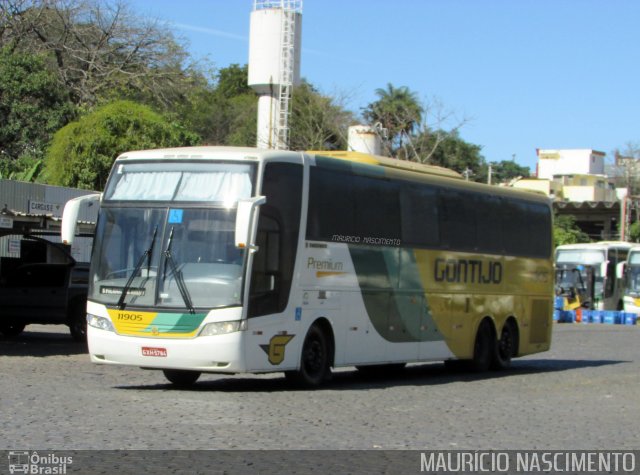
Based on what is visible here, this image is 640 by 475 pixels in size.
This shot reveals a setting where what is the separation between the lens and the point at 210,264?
47.0ft

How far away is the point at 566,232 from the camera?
251 feet

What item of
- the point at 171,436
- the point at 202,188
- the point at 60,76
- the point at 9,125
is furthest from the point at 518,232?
the point at 60,76

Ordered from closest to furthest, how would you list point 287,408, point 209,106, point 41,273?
point 287,408 → point 41,273 → point 209,106

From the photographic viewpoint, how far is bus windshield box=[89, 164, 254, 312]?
14297 millimetres

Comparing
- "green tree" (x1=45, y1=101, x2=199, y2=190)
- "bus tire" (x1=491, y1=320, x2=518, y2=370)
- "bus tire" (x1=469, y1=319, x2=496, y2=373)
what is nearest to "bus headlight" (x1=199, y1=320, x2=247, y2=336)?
"bus tire" (x1=469, y1=319, x2=496, y2=373)

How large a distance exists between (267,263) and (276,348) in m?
1.16

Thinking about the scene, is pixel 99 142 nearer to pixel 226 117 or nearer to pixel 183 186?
pixel 183 186

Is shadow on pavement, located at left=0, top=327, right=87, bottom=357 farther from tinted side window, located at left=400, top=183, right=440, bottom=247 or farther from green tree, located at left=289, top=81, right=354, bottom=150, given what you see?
green tree, located at left=289, top=81, right=354, bottom=150

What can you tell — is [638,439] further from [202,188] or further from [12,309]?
[12,309]

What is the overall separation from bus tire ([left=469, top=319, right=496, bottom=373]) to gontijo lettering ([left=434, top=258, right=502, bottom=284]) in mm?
889

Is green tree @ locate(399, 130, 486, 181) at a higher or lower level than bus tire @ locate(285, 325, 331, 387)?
higher

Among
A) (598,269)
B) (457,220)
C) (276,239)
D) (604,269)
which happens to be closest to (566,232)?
(598,269)

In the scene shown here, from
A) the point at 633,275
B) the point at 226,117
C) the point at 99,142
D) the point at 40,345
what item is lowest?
the point at 40,345

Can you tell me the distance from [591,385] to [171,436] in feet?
31.1
